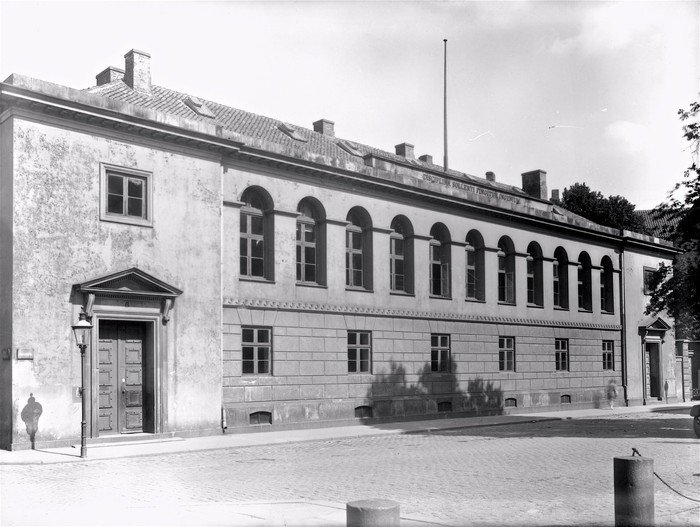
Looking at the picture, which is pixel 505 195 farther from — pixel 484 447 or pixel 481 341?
pixel 484 447

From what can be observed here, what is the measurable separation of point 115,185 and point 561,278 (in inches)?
904

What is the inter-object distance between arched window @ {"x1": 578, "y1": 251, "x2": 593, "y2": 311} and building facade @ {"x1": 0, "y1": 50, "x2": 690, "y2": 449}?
45.6 inches

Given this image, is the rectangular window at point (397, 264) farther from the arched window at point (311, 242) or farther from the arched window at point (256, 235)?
the arched window at point (256, 235)

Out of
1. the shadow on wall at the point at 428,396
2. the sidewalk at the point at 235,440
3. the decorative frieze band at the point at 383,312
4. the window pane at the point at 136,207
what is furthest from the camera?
the shadow on wall at the point at 428,396

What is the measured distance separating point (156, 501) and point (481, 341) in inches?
859

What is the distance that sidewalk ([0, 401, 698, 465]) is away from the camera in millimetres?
16516

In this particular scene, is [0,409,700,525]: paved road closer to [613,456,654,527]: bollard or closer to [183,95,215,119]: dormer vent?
[613,456,654,527]: bollard

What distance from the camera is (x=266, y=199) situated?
23953mm

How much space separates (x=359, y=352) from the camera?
26.3 meters

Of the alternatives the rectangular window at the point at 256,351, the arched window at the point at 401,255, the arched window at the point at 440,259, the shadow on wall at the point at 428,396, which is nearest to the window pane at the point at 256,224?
the rectangular window at the point at 256,351

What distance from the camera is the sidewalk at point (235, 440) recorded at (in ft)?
54.2

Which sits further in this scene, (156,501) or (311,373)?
(311,373)

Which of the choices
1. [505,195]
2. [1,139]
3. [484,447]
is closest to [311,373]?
[484,447]

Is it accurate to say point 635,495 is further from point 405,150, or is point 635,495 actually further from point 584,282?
point 405,150
